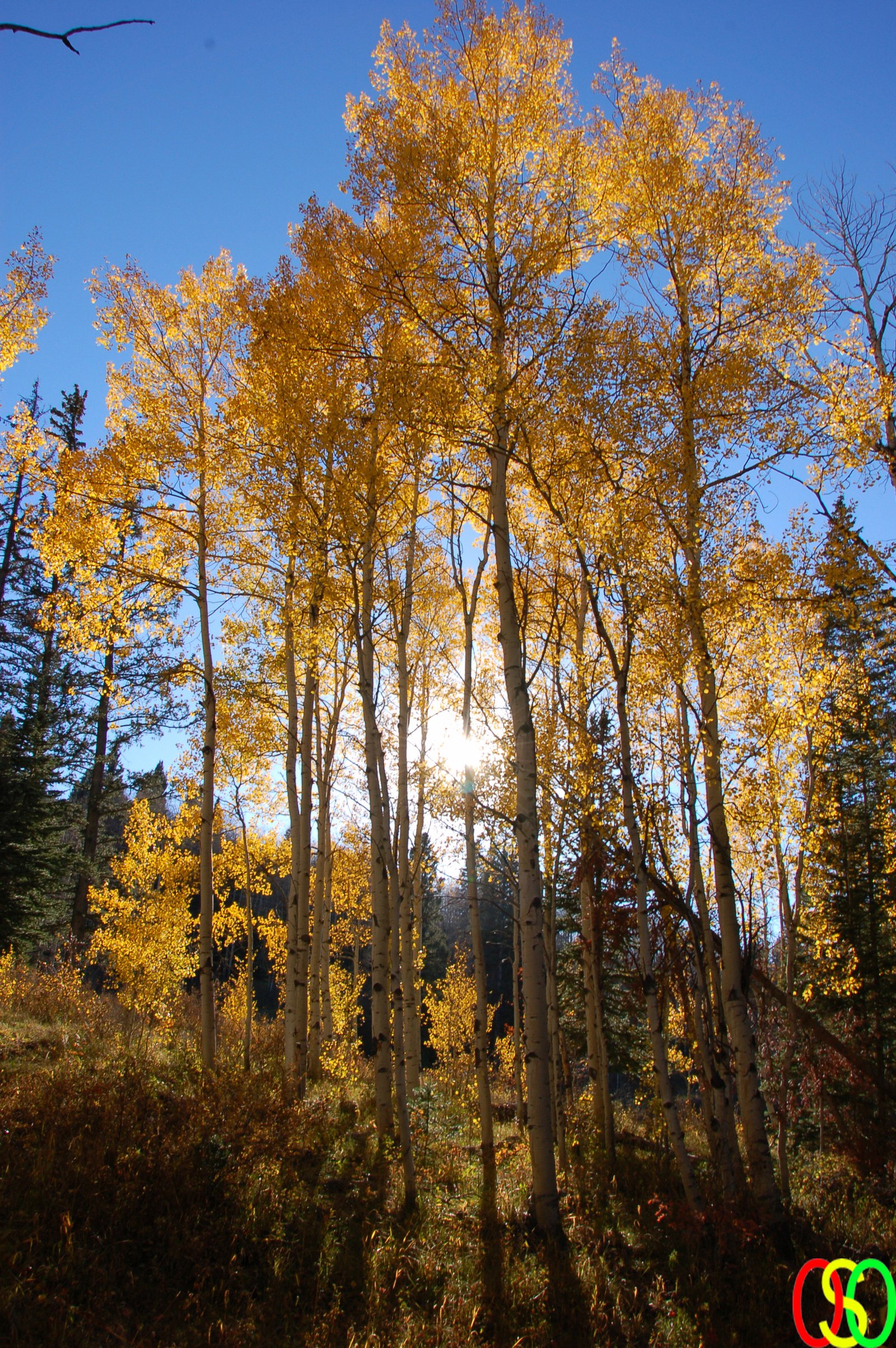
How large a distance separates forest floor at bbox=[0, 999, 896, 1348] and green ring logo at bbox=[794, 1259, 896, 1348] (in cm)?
11

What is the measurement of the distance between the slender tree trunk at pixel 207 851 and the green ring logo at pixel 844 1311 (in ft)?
17.4

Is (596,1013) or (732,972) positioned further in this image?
(596,1013)

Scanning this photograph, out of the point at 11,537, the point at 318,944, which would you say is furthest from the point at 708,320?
the point at 11,537

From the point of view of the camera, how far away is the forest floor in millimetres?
3516

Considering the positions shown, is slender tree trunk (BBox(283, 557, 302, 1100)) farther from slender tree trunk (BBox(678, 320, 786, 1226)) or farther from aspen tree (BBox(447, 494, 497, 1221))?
slender tree trunk (BBox(678, 320, 786, 1226))

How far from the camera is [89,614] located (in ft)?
26.1

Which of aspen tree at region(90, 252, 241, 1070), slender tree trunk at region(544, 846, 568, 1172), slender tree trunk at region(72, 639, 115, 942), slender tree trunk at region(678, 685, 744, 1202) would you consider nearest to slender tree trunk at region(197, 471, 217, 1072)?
aspen tree at region(90, 252, 241, 1070)

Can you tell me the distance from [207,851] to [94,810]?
1149 centimetres

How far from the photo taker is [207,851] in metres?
7.57

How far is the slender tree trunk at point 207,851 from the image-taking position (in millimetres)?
7250

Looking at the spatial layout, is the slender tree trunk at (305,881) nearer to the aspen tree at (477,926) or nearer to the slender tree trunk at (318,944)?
the slender tree trunk at (318,944)

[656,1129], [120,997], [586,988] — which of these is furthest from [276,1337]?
[120,997]

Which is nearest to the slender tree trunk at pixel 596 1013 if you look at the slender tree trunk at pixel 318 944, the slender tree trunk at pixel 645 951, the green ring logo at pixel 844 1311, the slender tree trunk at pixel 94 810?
the slender tree trunk at pixel 645 951

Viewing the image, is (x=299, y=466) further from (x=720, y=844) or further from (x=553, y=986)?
(x=553, y=986)
